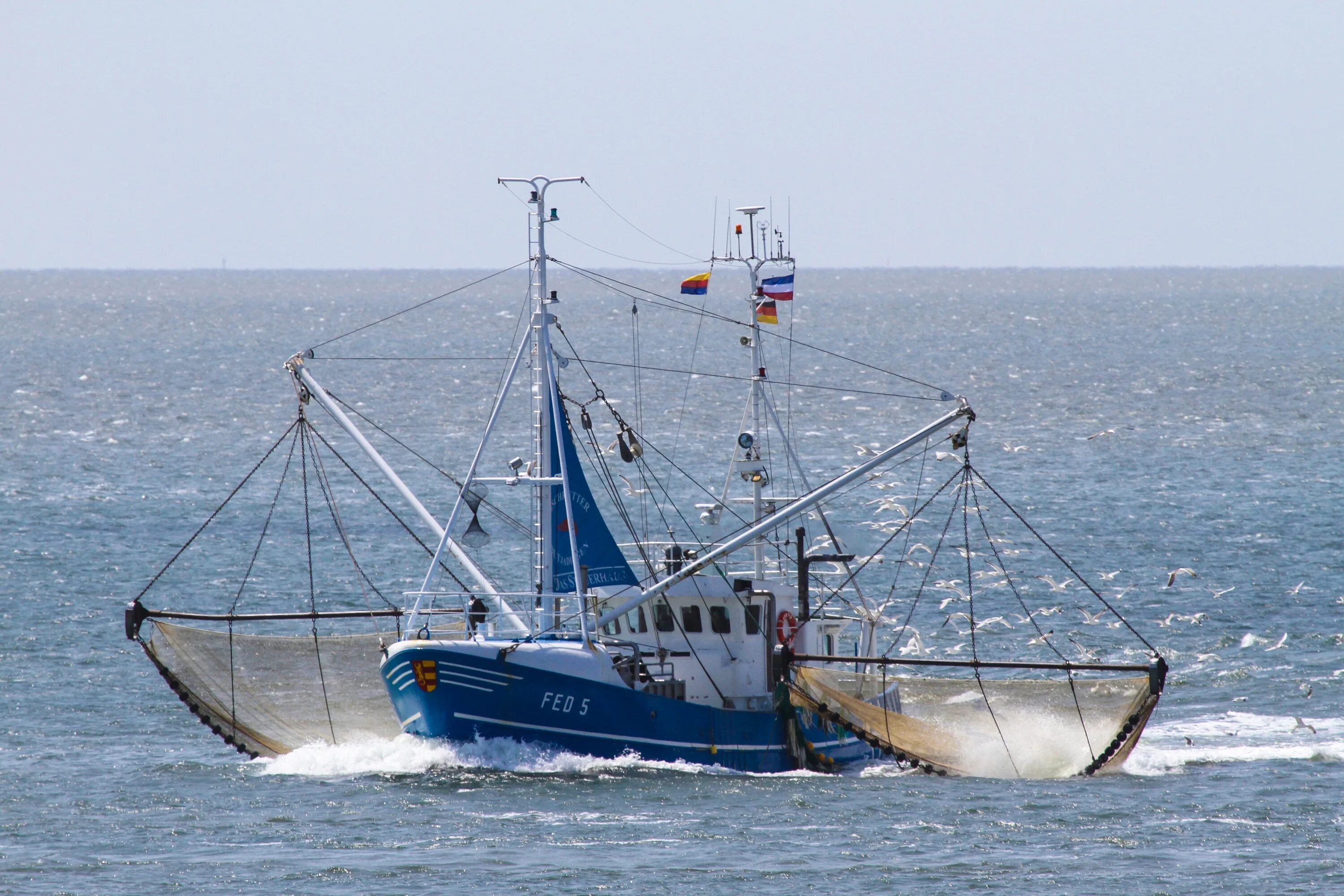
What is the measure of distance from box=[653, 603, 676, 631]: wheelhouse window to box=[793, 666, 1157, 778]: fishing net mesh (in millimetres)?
2580

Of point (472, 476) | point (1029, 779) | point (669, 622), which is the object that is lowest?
point (1029, 779)

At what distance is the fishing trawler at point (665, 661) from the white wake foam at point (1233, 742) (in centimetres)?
109

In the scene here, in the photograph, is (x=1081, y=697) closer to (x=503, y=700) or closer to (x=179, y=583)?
(x=503, y=700)

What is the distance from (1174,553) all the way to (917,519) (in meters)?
9.74

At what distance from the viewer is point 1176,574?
53.9m

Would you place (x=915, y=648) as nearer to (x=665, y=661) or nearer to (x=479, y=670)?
(x=665, y=661)

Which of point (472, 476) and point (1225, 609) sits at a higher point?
point (472, 476)

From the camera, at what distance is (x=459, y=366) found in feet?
487

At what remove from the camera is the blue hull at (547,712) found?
107 feet

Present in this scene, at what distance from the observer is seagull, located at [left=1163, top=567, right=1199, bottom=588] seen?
2039 inches

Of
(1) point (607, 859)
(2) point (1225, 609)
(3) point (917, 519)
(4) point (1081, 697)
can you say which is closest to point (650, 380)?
(3) point (917, 519)

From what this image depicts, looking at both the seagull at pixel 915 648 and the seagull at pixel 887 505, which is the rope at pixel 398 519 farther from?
the seagull at pixel 887 505

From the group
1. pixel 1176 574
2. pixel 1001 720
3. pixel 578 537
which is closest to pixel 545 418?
pixel 578 537

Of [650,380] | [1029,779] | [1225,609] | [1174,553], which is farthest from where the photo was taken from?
[650,380]
